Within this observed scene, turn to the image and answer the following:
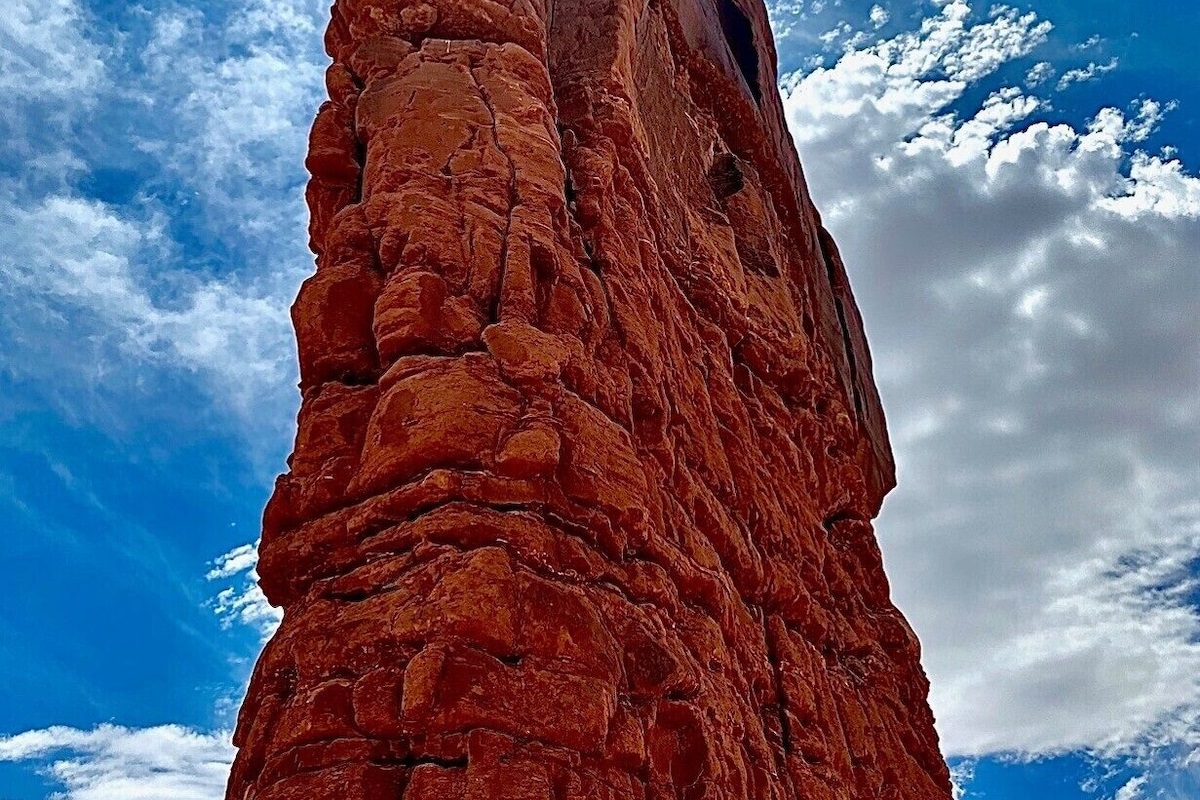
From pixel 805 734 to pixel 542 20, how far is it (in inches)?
258

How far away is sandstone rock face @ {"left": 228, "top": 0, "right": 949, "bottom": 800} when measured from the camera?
5172mm

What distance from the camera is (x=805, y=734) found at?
28.2 ft

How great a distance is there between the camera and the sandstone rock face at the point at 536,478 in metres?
5.17

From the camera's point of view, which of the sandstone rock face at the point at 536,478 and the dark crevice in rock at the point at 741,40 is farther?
the dark crevice in rock at the point at 741,40

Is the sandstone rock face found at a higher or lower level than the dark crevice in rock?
lower

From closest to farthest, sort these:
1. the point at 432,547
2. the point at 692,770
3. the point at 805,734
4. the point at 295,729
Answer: the point at 295,729 < the point at 432,547 < the point at 692,770 < the point at 805,734

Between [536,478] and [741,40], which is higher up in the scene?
[741,40]

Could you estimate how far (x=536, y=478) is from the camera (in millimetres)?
5945

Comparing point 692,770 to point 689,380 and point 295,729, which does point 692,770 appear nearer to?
point 295,729

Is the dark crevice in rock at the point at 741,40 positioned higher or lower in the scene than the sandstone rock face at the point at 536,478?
higher

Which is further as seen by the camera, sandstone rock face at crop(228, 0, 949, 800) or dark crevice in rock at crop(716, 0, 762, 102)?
dark crevice in rock at crop(716, 0, 762, 102)

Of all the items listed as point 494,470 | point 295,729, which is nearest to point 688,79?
point 494,470

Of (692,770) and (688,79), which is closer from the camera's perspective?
(692,770)

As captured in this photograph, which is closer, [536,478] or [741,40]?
[536,478]
